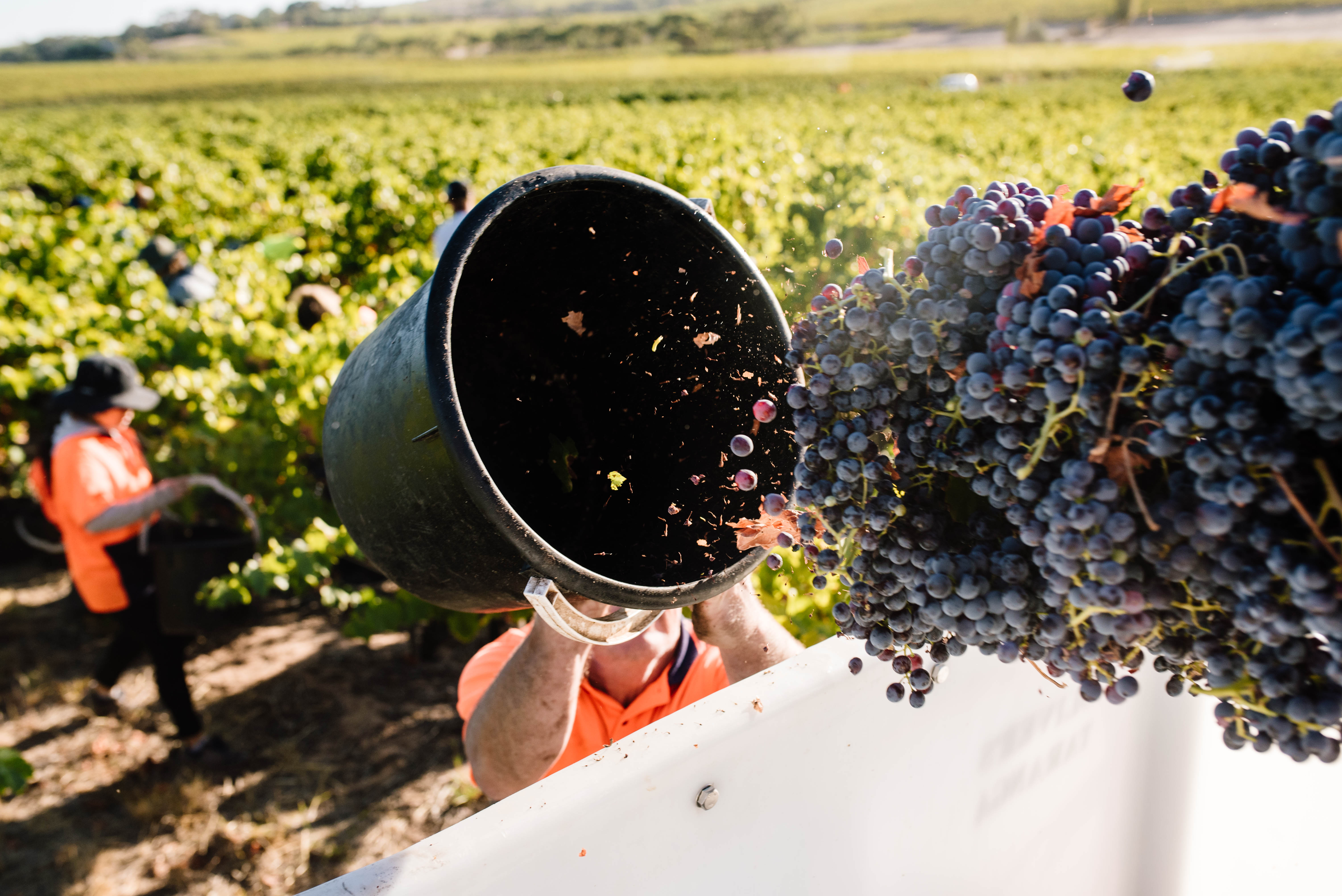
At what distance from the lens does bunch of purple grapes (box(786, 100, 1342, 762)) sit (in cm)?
62

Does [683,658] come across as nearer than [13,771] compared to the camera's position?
Yes

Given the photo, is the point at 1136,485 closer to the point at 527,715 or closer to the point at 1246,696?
the point at 1246,696

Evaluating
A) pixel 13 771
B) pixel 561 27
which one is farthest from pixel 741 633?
pixel 561 27

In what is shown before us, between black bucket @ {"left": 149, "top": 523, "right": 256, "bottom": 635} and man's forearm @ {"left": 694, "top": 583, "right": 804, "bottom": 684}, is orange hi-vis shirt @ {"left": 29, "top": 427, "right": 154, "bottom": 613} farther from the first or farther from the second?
man's forearm @ {"left": 694, "top": 583, "right": 804, "bottom": 684}

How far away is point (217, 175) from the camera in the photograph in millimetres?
11742

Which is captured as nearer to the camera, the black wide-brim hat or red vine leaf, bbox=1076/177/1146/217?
red vine leaf, bbox=1076/177/1146/217

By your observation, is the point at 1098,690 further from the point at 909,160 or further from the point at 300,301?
the point at 909,160

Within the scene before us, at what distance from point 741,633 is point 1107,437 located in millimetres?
939

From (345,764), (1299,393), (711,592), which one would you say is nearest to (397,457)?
(711,592)

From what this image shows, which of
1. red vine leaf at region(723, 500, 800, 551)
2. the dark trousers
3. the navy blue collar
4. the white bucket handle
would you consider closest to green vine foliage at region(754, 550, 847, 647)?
the navy blue collar

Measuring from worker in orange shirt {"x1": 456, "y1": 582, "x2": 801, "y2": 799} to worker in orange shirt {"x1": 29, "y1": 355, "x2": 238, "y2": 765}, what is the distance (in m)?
2.46

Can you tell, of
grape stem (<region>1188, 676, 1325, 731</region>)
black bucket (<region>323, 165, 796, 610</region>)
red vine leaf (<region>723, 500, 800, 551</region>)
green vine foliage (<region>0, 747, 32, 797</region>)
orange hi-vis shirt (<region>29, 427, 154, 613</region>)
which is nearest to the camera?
grape stem (<region>1188, 676, 1325, 731</region>)

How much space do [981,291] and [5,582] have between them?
6.38m

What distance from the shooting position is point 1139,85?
2.81ft
